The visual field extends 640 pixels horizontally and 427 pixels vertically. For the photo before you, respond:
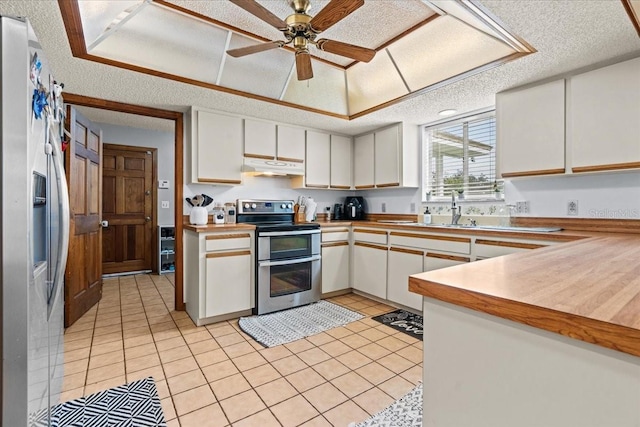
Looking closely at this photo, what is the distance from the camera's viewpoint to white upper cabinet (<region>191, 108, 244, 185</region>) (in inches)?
124

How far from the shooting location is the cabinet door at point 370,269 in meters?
3.42

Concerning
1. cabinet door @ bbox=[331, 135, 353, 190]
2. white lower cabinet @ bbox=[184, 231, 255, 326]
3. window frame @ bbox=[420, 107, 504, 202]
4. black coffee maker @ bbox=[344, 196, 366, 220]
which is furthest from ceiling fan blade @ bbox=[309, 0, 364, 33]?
black coffee maker @ bbox=[344, 196, 366, 220]

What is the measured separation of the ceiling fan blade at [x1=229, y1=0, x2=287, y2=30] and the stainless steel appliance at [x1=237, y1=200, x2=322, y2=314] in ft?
5.95

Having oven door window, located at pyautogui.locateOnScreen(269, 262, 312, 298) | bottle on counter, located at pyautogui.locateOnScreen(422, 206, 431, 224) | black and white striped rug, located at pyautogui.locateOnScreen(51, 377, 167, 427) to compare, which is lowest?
black and white striped rug, located at pyautogui.locateOnScreen(51, 377, 167, 427)

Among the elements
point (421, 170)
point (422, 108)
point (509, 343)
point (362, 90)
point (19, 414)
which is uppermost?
point (362, 90)

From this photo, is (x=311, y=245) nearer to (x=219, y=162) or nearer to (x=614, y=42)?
(x=219, y=162)

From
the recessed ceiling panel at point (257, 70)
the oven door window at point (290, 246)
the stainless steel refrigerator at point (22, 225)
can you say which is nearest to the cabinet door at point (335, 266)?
the oven door window at point (290, 246)

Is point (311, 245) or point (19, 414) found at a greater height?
point (311, 245)

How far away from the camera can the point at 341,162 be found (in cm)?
424

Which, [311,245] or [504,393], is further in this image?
[311,245]

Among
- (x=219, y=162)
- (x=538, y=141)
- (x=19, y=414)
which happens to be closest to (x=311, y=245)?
(x=219, y=162)

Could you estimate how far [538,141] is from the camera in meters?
2.54

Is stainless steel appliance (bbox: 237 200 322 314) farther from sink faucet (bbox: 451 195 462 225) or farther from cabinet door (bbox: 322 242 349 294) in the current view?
sink faucet (bbox: 451 195 462 225)

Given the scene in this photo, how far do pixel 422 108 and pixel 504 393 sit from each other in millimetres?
2993
